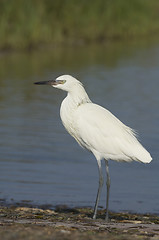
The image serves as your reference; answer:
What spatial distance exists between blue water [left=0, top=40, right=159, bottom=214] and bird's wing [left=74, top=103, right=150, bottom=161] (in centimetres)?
120

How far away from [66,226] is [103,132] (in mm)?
1591

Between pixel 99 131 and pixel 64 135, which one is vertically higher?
pixel 64 135

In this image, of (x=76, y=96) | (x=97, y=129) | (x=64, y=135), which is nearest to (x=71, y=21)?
(x=64, y=135)

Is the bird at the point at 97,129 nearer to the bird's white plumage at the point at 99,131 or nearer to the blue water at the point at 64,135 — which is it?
the bird's white plumage at the point at 99,131

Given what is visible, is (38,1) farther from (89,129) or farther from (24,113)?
(89,129)

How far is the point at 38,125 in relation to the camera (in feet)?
41.9

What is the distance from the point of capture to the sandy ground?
4.88 metres

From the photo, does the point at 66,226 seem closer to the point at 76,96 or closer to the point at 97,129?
the point at 97,129

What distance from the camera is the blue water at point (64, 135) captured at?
330 inches

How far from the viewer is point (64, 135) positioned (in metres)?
12.0

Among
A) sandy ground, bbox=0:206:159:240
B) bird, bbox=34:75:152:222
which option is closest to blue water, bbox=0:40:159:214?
sandy ground, bbox=0:206:159:240

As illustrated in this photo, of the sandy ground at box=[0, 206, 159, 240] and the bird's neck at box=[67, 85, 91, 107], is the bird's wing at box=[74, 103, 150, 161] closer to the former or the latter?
the bird's neck at box=[67, 85, 91, 107]

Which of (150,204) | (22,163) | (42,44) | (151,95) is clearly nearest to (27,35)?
(42,44)

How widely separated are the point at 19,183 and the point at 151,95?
29.0 ft
